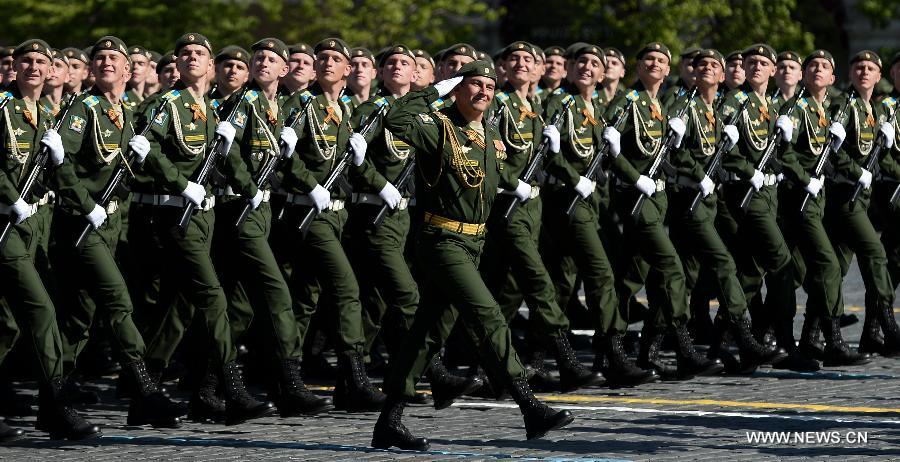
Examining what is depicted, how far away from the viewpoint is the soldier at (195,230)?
9539mm

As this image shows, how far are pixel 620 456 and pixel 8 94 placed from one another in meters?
3.27

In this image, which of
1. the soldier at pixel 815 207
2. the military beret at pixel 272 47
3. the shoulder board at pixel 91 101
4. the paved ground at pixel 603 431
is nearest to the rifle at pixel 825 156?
the soldier at pixel 815 207

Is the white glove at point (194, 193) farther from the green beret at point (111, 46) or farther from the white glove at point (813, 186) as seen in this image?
the white glove at point (813, 186)

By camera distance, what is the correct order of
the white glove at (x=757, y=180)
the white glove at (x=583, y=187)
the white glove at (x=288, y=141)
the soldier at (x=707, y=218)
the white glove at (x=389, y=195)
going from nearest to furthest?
the white glove at (x=288, y=141) < the white glove at (x=389, y=195) < the white glove at (x=583, y=187) < the soldier at (x=707, y=218) < the white glove at (x=757, y=180)

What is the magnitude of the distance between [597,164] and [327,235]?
178 cm

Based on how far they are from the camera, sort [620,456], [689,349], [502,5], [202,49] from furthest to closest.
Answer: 1. [502,5]
2. [689,349]
3. [202,49]
4. [620,456]

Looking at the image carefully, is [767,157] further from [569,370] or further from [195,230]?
[195,230]

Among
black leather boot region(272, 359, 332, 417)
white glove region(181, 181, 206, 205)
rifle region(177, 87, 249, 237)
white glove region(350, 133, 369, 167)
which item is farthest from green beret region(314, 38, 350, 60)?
black leather boot region(272, 359, 332, 417)

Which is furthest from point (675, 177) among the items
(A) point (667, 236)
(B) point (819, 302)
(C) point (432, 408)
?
(C) point (432, 408)

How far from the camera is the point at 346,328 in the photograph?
1012 cm

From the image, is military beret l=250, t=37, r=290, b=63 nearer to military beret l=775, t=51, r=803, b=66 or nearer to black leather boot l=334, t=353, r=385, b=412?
black leather boot l=334, t=353, r=385, b=412

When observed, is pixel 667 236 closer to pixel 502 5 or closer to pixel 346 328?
pixel 346 328

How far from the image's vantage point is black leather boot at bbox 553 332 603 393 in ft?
35.1

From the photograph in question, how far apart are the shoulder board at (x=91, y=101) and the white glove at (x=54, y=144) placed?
379 millimetres
